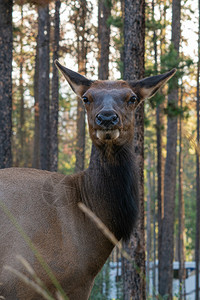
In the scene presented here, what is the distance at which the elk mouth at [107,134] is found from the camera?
4.49 metres

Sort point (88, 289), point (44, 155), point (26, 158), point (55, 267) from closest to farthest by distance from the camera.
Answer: point (55, 267) < point (88, 289) < point (44, 155) < point (26, 158)

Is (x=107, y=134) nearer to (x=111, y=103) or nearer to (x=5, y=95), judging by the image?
(x=111, y=103)

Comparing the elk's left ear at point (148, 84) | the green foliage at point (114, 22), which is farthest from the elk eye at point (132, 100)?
the green foliage at point (114, 22)

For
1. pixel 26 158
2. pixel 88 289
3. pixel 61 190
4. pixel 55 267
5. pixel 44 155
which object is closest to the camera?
pixel 55 267

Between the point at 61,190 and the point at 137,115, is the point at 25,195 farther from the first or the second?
the point at 137,115

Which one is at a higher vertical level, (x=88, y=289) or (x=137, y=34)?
(x=137, y=34)

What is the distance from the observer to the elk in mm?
4320

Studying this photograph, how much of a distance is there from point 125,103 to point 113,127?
0.71m

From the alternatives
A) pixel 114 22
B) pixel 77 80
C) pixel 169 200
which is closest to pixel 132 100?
pixel 77 80

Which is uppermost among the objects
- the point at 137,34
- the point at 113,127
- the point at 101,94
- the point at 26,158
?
the point at 137,34

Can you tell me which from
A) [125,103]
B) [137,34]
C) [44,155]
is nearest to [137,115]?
[137,34]

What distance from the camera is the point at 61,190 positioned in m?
4.89

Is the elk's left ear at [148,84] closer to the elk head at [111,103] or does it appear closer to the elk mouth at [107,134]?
the elk head at [111,103]

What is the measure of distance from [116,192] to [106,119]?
0.94m
